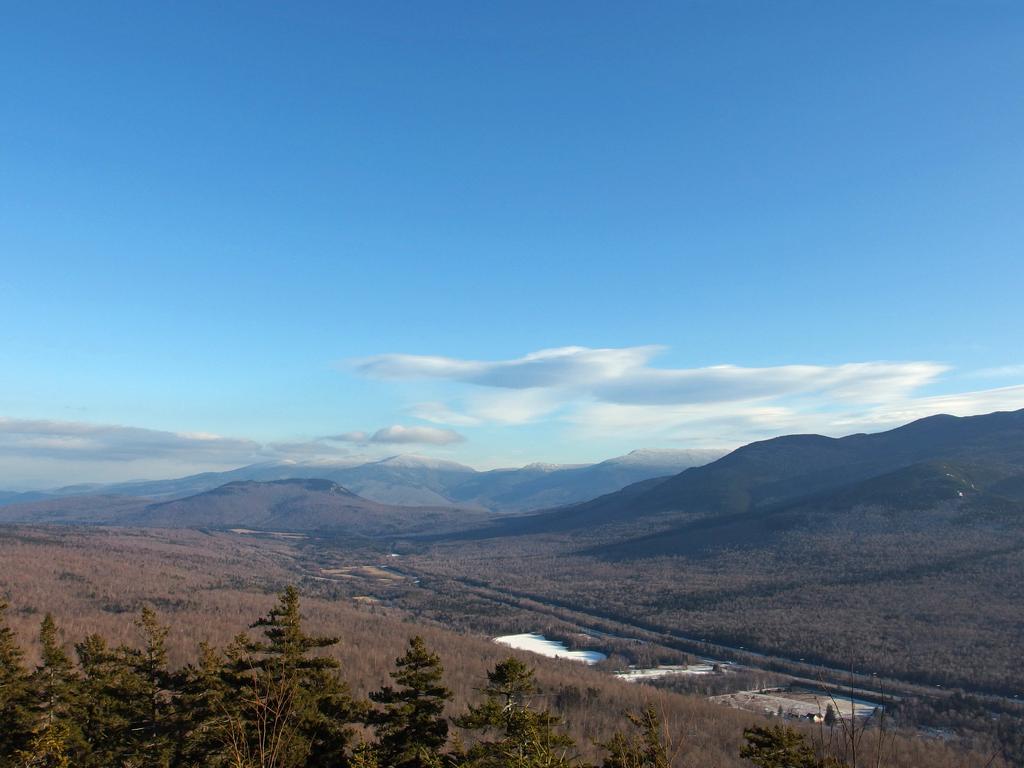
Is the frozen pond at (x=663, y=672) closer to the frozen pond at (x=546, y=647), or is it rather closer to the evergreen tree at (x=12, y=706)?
the frozen pond at (x=546, y=647)

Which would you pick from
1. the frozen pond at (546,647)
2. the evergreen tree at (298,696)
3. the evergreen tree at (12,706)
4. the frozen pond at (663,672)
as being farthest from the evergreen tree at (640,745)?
the frozen pond at (546,647)

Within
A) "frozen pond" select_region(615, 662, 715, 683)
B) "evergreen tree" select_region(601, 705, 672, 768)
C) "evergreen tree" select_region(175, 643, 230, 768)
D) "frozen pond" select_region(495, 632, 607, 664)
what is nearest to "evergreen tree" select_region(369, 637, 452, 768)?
"evergreen tree" select_region(175, 643, 230, 768)

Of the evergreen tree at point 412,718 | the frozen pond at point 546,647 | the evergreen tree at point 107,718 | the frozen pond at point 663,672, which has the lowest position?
the frozen pond at point 546,647

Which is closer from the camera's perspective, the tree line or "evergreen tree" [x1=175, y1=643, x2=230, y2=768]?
the tree line

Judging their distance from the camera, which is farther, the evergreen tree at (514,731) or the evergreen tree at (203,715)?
the evergreen tree at (203,715)

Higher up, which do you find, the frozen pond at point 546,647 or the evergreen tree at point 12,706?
the evergreen tree at point 12,706

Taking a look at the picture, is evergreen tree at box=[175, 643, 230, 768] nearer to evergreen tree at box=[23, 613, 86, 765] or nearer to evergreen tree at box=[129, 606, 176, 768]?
evergreen tree at box=[129, 606, 176, 768]

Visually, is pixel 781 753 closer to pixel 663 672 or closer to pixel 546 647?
pixel 663 672
